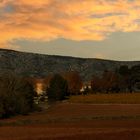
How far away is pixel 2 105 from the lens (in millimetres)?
65688

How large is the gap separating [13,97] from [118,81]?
7578 cm

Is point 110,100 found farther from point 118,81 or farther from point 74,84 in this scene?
point 74,84

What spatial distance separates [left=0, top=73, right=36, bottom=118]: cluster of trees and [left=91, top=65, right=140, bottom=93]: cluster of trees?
6560 centimetres

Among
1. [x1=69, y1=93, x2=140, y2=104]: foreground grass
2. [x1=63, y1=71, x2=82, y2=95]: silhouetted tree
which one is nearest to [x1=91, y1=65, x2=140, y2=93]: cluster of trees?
[x1=63, y1=71, x2=82, y2=95]: silhouetted tree

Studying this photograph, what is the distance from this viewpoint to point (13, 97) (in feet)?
230

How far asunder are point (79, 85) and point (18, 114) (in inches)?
3239

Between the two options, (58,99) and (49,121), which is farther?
(58,99)

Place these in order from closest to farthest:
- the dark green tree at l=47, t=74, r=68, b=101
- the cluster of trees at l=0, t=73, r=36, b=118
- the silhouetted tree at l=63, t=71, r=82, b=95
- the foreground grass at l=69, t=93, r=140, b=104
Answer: the cluster of trees at l=0, t=73, r=36, b=118, the foreground grass at l=69, t=93, r=140, b=104, the dark green tree at l=47, t=74, r=68, b=101, the silhouetted tree at l=63, t=71, r=82, b=95

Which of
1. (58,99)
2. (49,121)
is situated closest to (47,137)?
(49,121)

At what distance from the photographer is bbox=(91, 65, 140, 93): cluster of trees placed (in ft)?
468

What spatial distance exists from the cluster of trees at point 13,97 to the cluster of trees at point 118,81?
6560 centimetres

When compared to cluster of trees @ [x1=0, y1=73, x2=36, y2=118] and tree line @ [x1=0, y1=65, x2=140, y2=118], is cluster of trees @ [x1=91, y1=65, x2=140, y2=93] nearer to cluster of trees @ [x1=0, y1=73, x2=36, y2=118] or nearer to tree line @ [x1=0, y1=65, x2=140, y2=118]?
tree line @ [x1=0, y1=65, x2=140, y2=118]

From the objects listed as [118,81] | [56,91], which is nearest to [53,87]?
[56,91]

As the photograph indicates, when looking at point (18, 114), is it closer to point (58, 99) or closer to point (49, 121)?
point (49, 121)
